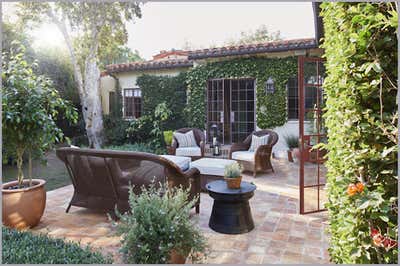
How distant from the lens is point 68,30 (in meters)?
9.88

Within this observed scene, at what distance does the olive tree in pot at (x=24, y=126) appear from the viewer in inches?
132

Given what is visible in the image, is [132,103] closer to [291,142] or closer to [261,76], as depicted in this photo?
[261,76]

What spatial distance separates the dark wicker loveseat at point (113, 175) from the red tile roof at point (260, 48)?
5638 mm

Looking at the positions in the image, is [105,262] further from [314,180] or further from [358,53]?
[314,180]

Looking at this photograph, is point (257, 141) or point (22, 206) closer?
point (22, 206)

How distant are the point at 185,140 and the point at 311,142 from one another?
329cm

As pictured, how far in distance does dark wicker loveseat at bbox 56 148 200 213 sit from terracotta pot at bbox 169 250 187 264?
4.23 ft

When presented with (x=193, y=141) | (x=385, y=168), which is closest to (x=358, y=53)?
(x=385, y=168)

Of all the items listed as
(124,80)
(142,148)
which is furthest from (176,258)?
(124,80)

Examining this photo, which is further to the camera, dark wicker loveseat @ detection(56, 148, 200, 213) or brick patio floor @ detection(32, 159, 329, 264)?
dark wicker loveseat @ detection(56, 148, 200, 213)

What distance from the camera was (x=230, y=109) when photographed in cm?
968

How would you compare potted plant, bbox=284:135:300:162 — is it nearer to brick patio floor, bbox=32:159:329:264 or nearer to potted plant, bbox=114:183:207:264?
brick patio floor, bbox=32:159:329:264

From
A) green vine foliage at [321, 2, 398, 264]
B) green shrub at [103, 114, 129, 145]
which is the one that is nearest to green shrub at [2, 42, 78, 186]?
green vine foliage at [321, 2, 398, 264]

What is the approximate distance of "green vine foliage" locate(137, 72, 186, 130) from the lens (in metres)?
10.1
